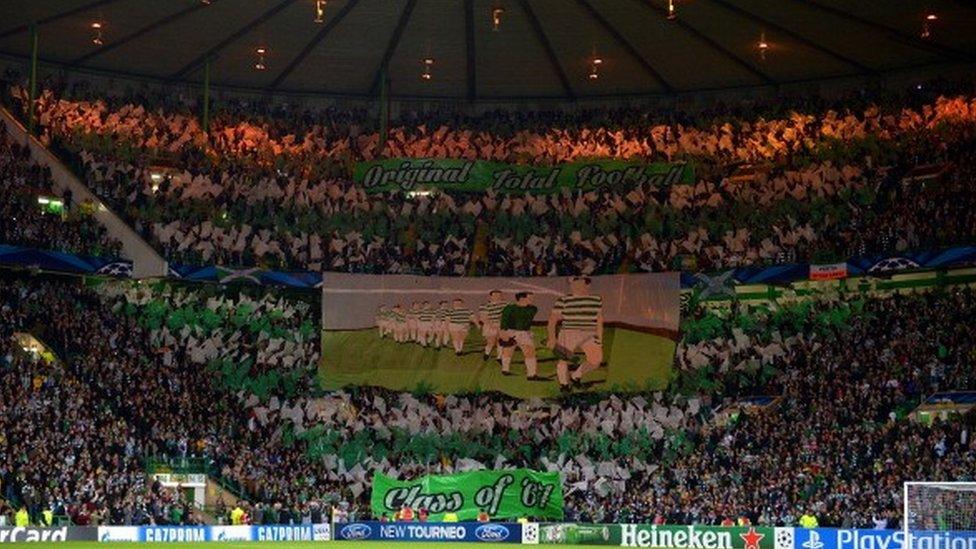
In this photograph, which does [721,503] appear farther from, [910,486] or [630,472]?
[910,486]

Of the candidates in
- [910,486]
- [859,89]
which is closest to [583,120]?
[859,89]

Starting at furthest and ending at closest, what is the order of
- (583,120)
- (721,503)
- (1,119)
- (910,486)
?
(583,120), (1,119), (721,503), (910,486)

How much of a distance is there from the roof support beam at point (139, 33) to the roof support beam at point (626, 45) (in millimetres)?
13902

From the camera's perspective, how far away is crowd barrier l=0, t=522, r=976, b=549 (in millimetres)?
42062

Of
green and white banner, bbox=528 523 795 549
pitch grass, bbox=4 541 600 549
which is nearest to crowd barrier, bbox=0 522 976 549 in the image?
green and white banner, bbox=528 523 795 549

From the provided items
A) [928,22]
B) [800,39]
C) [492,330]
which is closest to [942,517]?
[928,22]

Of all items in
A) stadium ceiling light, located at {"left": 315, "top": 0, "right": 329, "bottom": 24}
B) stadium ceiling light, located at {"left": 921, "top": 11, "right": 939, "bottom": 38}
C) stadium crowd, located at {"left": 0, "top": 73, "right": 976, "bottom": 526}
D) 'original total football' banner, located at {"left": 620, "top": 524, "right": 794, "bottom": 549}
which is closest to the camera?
'original total football' banner, located at {"left": 620, "top": 524, "right": 794, "bottom": 549}

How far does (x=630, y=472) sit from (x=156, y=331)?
1904 cm

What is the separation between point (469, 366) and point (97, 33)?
19480mm

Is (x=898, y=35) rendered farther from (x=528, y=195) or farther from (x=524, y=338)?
(x=524, y=338)

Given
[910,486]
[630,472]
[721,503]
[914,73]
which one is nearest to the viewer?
[910,486]

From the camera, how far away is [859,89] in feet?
207

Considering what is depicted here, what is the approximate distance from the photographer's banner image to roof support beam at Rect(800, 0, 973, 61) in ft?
39.8

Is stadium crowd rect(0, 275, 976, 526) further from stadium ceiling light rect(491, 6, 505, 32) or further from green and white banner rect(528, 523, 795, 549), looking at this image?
stadium ceiling light rect(491, 6, 505, 32)
